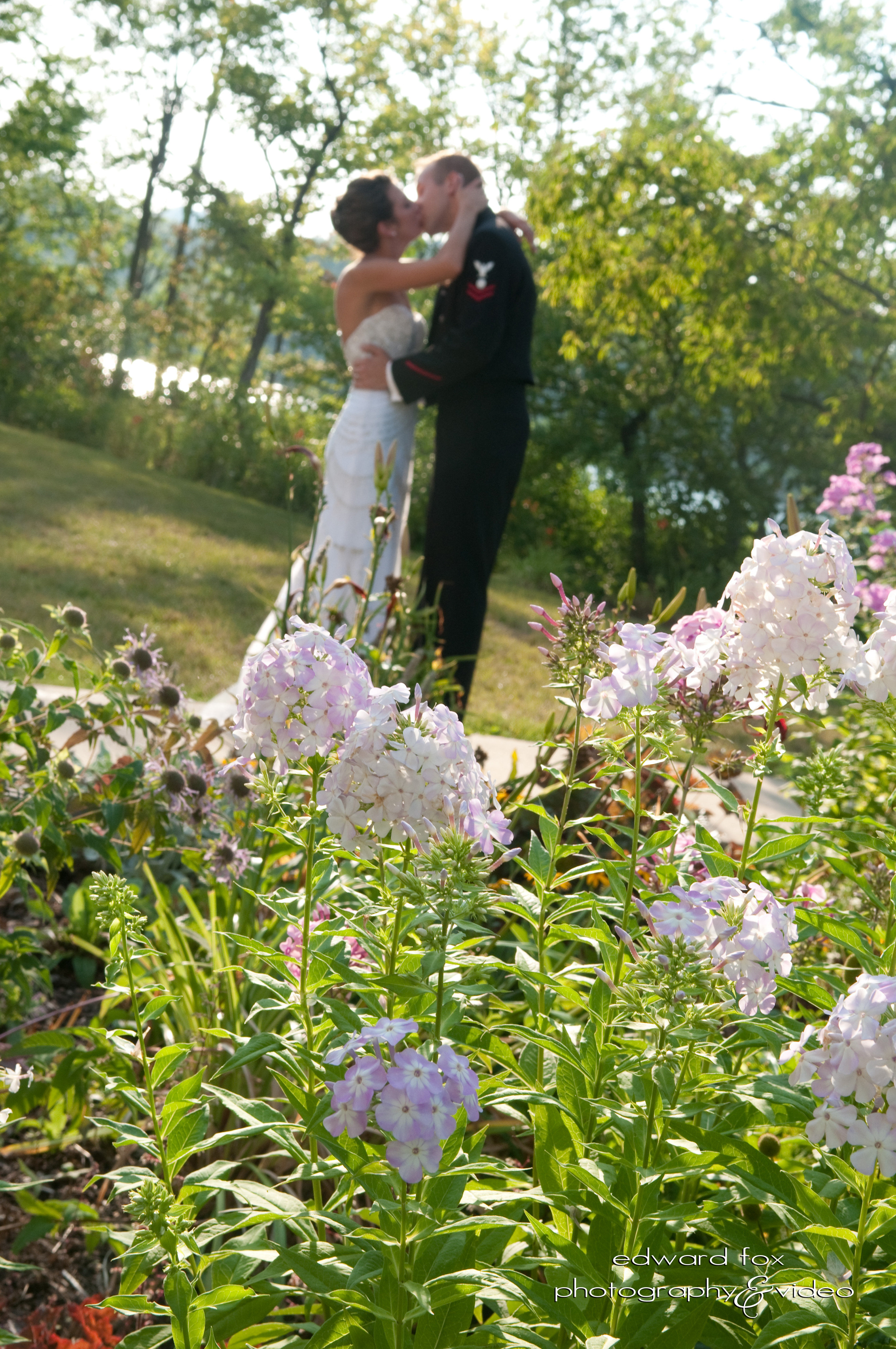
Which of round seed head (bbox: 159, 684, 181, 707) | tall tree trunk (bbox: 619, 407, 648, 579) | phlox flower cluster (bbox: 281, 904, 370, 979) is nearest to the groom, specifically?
round seed head (bbox: 159, 684, 181, 707)

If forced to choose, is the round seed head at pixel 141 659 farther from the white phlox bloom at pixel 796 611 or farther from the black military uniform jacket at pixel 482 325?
the black military uniform jacket at pixel 482 325

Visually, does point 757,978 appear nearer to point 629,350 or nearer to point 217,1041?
point 217,1041

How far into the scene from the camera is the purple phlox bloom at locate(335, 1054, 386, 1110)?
891mm

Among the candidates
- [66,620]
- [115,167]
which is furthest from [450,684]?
[115,167]

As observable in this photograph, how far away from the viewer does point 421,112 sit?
23.3 meters

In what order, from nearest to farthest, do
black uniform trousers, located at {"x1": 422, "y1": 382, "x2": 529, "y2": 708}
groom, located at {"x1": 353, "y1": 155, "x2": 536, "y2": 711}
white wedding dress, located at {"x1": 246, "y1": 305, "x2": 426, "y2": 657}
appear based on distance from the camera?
groom, located at {"x1": 353, "y1": 155, "x2": 536, "y2": 711} < black uniform trousers, located at {"x1": 422, "y1": 382, "x2": 529, "y2": 708} < white wedding dress, located at {"x1": 246, "y1": 305, "x2": 426, "y2": 657}

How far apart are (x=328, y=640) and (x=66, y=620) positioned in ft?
4.35

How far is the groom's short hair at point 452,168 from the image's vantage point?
5.01 metres

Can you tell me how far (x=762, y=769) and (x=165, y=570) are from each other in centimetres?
786

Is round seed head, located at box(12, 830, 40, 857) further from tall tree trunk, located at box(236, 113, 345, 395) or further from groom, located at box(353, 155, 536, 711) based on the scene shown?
tall tree trunk, located at box(236, 113, 345, 395)

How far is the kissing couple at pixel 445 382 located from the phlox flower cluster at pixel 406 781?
3.46 metres

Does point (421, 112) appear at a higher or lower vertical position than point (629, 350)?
higher

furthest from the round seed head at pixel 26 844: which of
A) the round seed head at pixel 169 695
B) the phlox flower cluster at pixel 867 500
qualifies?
the phlox flower cluster at pixel 867 500

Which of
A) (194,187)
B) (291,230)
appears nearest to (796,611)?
(291,230)
